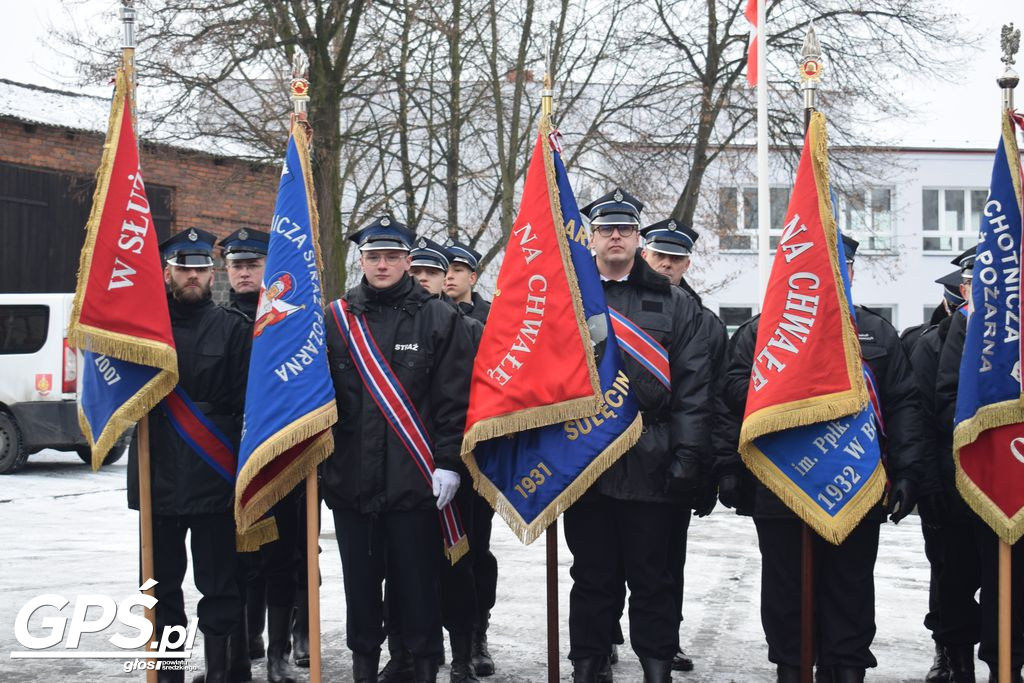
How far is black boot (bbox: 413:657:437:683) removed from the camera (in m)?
5.42

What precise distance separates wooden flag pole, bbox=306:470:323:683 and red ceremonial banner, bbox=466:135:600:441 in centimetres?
80

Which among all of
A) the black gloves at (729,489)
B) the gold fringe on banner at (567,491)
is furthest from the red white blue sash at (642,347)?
the black gloves at (729,489)

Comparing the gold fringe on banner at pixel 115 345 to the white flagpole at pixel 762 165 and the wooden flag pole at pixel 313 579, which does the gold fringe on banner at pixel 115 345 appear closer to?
the wooden flag pole at pixel 313 579

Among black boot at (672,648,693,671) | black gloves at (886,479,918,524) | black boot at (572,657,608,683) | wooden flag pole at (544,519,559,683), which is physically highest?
black gloves at (886,479,918,524)

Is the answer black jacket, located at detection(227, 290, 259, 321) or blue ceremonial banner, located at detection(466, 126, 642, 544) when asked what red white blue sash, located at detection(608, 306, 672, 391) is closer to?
blue ceremonial banner, located at detection(466, 126, 642, 544)

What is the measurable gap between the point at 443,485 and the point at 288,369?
904mm

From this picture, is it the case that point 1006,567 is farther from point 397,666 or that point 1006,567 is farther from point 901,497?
point 397,666

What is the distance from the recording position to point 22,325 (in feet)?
50.0

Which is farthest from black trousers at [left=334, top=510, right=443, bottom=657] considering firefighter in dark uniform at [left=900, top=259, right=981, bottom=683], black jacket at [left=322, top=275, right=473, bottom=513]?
firefighter in dark uniform at [left=900, top=259, right=981, bottom=683]

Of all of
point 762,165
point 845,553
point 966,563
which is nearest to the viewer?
point 845,553

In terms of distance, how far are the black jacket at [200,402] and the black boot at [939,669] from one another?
3781 mm

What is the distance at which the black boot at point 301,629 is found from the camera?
643 centimetres

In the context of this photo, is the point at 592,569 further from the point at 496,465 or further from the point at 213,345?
the point at 213,345

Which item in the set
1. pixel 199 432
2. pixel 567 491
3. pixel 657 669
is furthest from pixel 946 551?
pixel 199 432
